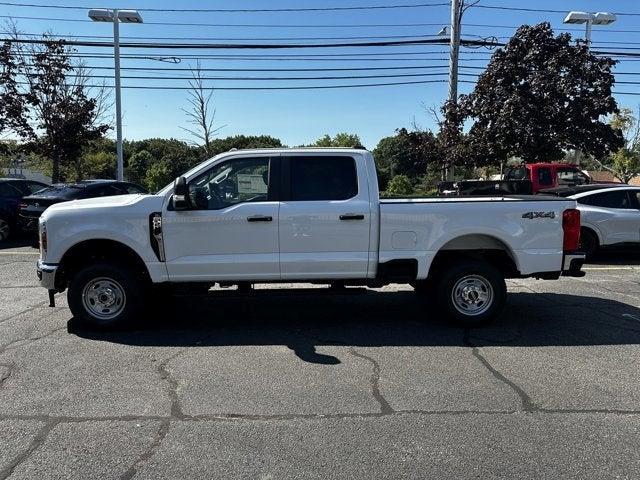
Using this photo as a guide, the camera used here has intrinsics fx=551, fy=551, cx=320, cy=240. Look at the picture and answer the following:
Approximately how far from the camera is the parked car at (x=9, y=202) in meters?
13.4

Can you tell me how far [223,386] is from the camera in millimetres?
4680

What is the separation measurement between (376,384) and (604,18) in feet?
66.6

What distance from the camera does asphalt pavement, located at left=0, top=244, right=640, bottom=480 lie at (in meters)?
3.47

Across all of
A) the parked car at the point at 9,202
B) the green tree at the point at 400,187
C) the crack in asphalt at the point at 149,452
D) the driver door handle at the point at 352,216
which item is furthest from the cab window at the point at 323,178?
the green tree at the point at 400,187

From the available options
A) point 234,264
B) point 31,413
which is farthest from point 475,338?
point 31,413

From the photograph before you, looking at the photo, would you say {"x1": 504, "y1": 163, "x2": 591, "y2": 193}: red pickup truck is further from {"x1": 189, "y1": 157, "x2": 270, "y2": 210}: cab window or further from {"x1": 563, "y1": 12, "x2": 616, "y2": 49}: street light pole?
{"x1": 189, "y1": 157, "x2": 270, "y2": 210}: cab window

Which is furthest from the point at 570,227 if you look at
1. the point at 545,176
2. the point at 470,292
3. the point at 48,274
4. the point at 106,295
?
the point at 545,176

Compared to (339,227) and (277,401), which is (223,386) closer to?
(277,401)

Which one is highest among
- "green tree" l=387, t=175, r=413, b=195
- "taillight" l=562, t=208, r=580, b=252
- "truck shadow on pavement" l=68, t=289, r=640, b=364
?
"green tree" l=387, t=175, r=413, b=195

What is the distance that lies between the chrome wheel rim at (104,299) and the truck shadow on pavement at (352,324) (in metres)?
0.23

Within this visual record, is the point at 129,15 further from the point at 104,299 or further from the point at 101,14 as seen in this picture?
the point at 104,299

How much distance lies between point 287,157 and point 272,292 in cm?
160

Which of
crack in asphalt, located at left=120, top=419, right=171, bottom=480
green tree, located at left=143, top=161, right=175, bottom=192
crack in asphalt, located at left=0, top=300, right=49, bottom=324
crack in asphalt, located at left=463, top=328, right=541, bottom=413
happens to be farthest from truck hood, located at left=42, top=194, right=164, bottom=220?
green tree, located at left=143, top=161, right=175, bottom=192

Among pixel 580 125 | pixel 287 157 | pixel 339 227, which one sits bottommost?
pixel 339 227
